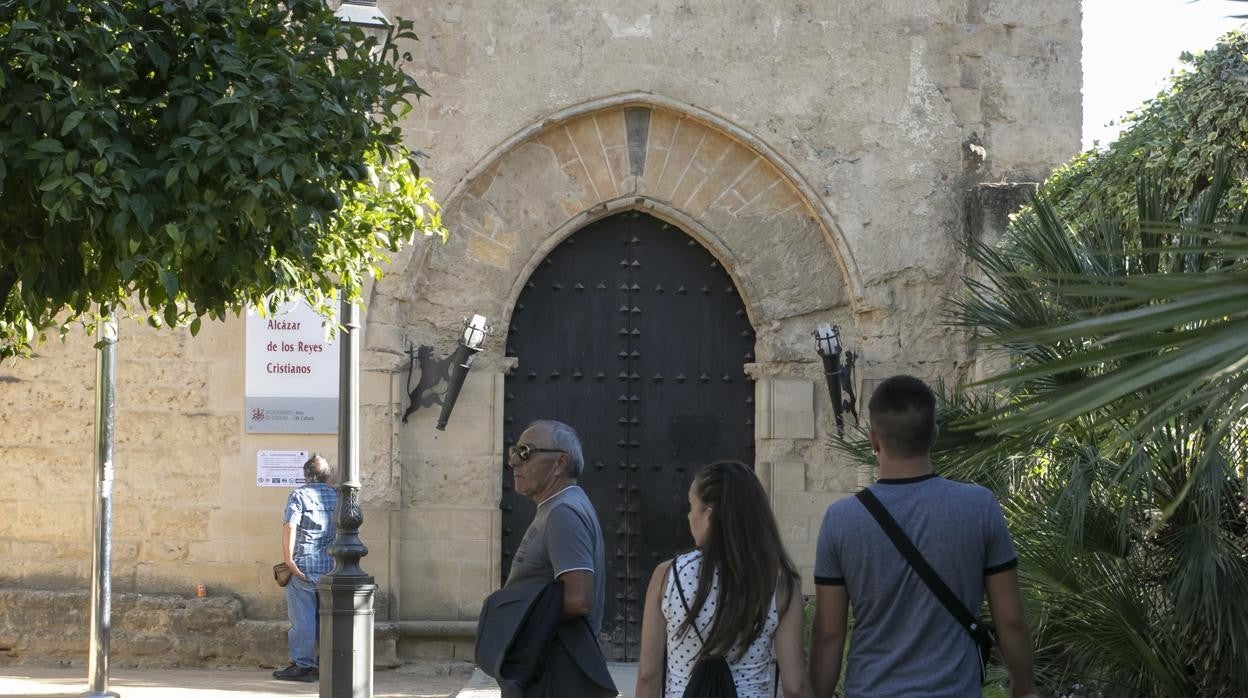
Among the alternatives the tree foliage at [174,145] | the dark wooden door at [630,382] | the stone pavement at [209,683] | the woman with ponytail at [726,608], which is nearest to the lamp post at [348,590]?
the tree foliage at [174,145]

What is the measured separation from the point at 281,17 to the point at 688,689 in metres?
3.08

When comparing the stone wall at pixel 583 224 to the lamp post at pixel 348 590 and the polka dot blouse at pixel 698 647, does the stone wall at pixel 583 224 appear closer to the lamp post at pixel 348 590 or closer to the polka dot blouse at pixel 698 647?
the lamp post at pixel 348 590

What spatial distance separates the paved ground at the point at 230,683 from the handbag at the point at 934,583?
17.9 ft

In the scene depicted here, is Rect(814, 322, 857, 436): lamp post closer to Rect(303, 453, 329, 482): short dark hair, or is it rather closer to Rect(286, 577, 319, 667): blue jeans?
Rect(303, 453, 329, 482): short dark hair

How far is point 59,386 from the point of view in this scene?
1016cm

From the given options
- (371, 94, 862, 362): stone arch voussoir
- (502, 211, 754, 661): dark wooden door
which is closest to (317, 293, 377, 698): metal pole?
(371, 94, 862, 362): stone arch voussoir

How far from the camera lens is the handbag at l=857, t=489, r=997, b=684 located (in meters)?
3.24

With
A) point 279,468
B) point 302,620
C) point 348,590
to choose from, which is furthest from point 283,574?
point 348,590

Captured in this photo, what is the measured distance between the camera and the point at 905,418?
3.31 m

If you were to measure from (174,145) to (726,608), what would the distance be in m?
2.45

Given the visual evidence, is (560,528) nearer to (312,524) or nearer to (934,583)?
(934,583)

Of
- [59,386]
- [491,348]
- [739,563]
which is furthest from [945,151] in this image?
[739,563]

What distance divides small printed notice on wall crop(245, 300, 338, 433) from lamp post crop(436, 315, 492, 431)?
74cm

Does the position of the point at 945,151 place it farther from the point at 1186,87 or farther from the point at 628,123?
the point at 1186,87
